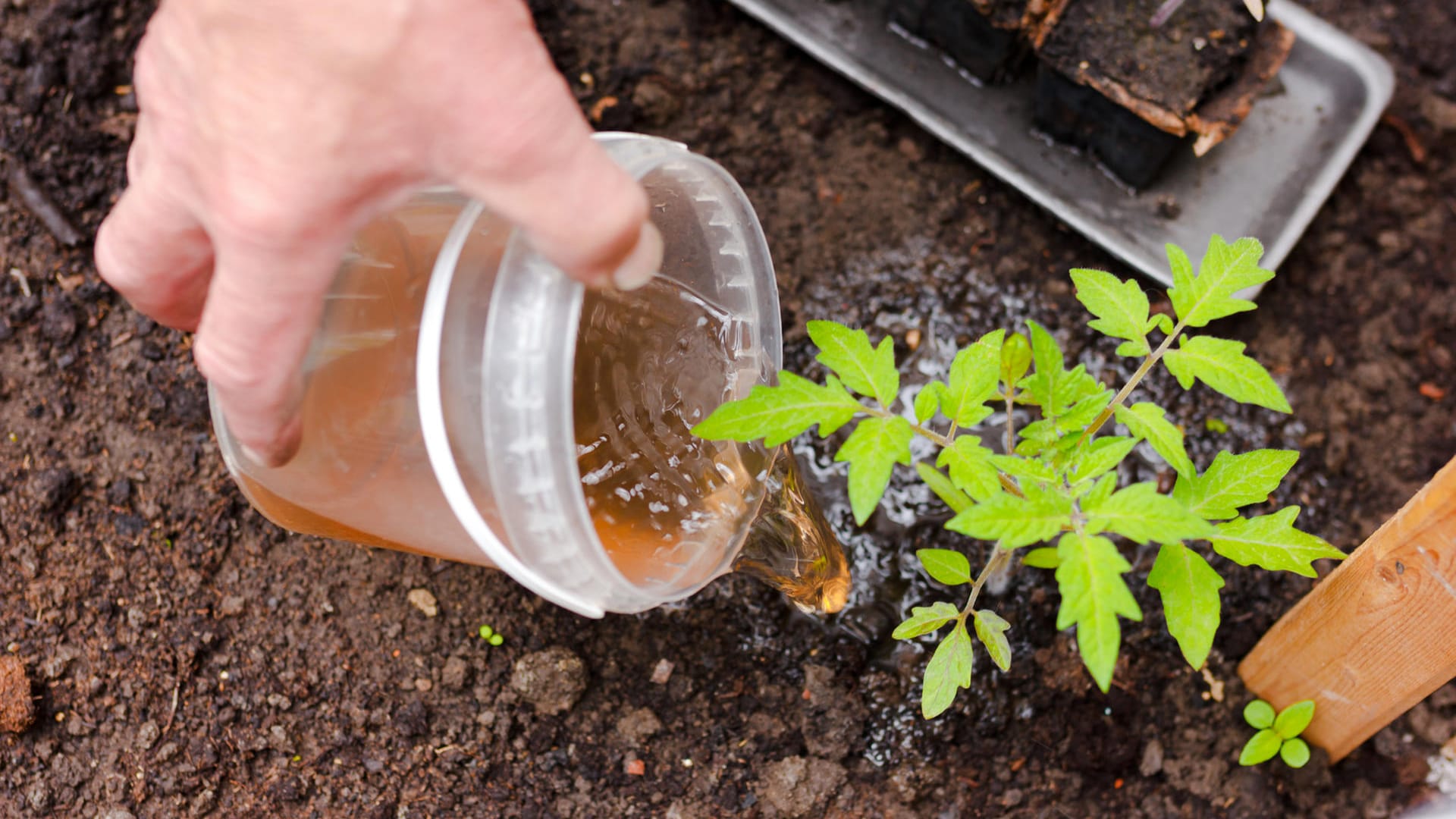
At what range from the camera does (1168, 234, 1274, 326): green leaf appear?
1.01 metres

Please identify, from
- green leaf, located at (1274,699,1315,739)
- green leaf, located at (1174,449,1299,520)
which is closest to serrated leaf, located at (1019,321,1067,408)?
green leaf, located at (1174,449,1299,520)

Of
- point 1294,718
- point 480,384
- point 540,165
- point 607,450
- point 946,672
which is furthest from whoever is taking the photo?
point 1294,718

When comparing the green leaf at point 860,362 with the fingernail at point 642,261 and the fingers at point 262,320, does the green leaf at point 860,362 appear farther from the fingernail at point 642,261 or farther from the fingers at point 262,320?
the fingers at point 262,320

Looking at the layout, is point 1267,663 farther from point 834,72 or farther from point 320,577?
point 320,577

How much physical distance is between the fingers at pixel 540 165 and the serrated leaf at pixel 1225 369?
1.79ft

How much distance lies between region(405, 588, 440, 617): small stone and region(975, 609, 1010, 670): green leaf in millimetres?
746

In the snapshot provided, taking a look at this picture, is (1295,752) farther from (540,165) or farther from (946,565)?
(540,165)

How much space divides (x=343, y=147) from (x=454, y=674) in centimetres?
83

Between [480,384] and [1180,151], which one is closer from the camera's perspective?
[480,384]

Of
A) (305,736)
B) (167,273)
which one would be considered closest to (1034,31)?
(167,273)

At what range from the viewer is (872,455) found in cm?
91

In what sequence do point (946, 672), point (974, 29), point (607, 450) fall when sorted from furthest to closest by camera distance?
1. point (974, 29)
2. point (607, 450)
3. point (946, 672)

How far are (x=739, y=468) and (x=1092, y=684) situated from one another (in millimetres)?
639

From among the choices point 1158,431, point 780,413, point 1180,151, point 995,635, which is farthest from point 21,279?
point 1180,151
